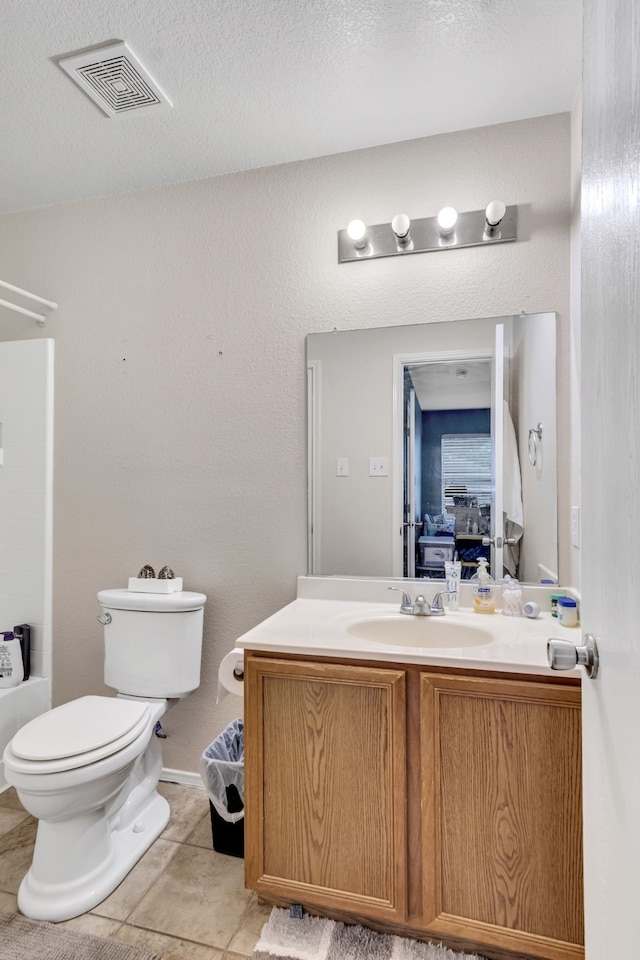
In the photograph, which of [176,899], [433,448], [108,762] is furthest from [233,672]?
[433,448]

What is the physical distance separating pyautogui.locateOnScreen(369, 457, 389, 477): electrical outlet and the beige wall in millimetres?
268

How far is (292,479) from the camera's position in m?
2.04

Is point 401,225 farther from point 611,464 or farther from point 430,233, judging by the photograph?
point 611,464

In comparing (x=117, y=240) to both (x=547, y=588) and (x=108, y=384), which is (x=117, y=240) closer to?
(x=108, y=384)

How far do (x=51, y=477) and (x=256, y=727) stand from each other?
1522mm

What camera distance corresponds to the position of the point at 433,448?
1875mm

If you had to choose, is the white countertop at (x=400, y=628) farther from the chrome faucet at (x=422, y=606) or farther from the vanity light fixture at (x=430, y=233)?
the vanity light fixture at (x=430, y=233)

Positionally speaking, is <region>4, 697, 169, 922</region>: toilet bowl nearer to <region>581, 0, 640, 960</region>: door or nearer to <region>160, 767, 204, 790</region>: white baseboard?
<region>160, 767, 204, 790</region>: white baseboard

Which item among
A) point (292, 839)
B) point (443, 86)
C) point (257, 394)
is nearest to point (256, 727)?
point (292, 839)

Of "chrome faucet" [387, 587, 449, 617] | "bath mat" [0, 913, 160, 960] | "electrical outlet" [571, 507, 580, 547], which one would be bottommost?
"bath mat" [0, 913, 160, 960]

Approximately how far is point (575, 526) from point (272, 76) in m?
1.68

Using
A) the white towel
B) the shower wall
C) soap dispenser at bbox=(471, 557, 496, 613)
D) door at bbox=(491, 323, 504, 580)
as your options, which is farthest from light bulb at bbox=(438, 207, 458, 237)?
the shower wall

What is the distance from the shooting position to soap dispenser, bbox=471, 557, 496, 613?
1.76 m

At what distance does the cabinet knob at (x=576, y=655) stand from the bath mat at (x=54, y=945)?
1.33 meters
